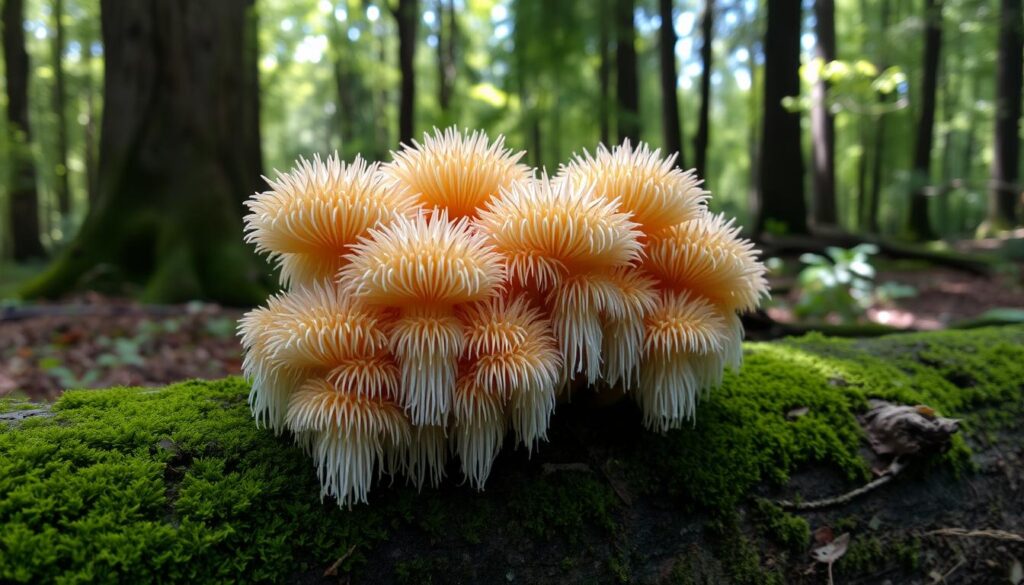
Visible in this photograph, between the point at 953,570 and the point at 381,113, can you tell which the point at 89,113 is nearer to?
the point at 381,113

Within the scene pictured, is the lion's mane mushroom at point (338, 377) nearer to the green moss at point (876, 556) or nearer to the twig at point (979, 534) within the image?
the green moss at point (876, 556)

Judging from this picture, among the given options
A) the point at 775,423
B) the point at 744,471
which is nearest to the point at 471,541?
the point at 744,471

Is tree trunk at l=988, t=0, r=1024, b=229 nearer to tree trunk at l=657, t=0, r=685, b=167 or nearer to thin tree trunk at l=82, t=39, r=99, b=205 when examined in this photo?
tree trunk at l=657, t=0, r=685, b=167

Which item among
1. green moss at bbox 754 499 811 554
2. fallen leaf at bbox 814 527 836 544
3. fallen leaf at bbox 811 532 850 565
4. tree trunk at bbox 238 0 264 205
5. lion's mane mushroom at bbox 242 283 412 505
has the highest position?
tree trunk at bbox 238 0 264 205

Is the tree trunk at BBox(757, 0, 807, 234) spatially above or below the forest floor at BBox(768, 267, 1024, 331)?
above

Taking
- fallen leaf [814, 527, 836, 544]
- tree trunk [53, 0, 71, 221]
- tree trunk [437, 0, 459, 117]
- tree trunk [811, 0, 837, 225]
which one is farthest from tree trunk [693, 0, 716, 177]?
tree trunk [53, 0, 71, 221]
